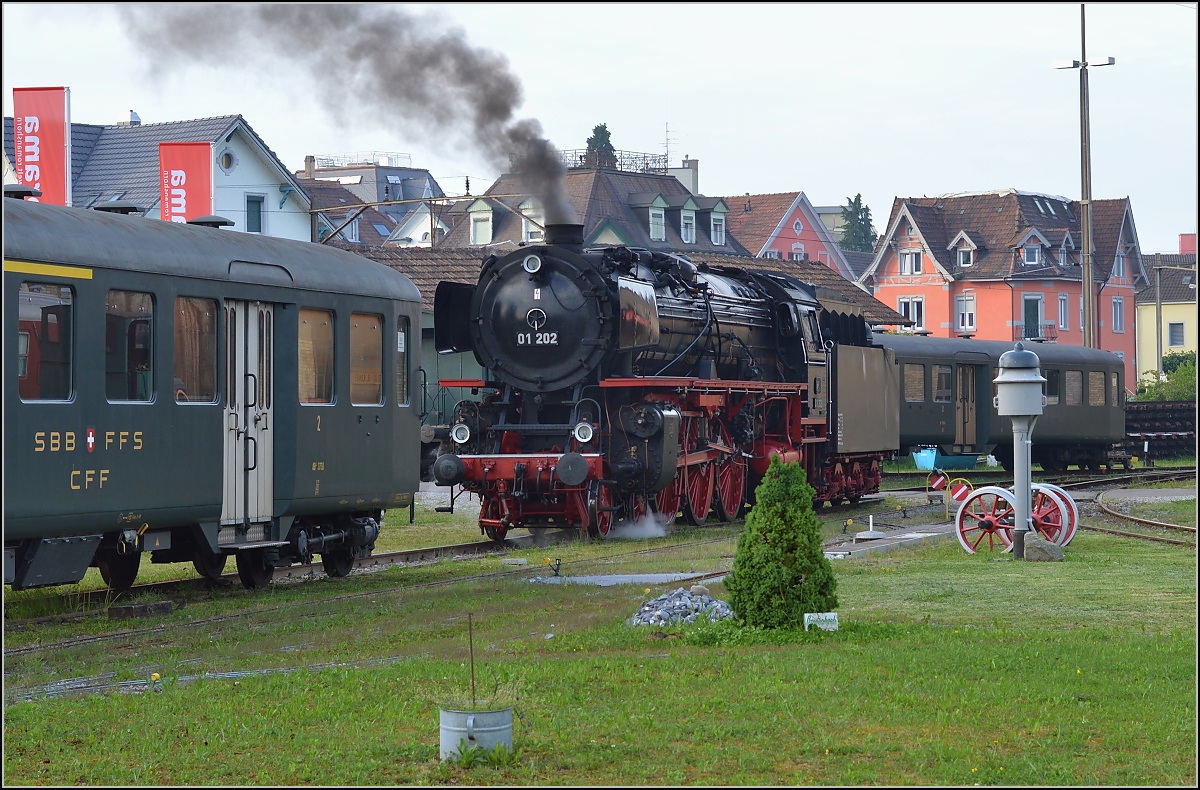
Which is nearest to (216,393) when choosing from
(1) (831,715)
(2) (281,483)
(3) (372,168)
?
(2) (281,483)

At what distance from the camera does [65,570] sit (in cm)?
1104

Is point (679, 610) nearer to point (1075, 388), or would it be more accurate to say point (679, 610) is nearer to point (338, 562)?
point (338, 562)

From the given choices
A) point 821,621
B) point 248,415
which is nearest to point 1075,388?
point 248,415

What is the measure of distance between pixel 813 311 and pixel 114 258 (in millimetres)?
14703

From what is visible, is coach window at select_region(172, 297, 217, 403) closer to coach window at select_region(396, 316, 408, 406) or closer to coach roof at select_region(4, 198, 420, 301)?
coach roof at select_region(4, 198, 420, 301)

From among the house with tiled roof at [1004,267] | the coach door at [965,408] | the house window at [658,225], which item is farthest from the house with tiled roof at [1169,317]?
the coach door at [965,408]

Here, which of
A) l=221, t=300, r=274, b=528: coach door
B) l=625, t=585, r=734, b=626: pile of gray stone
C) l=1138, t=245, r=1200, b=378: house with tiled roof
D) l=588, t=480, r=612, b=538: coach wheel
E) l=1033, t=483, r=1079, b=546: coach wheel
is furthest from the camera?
l=1138, t=245, r=1200, b=378: house with tiled roof

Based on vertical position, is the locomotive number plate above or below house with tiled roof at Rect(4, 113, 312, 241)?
below

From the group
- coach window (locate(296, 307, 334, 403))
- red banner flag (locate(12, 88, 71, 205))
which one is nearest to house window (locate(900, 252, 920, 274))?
red banner flag (locate(12, 88, 71, 205))

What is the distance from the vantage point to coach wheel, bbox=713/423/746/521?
21.5 m

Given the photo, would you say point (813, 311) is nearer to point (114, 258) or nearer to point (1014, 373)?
point (1014, 373)

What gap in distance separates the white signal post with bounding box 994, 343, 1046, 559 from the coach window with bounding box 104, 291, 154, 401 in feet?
30.1

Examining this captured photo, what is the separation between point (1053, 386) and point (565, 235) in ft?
61.7

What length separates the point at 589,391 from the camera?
61.7 feet
